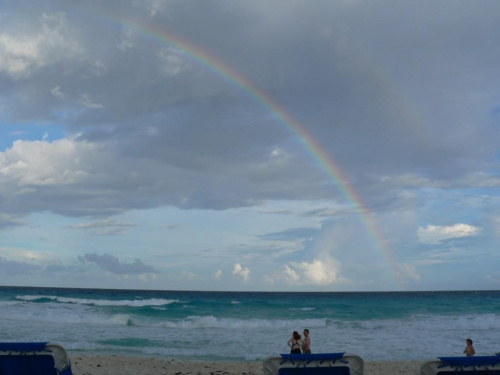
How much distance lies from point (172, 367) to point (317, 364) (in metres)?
9.13

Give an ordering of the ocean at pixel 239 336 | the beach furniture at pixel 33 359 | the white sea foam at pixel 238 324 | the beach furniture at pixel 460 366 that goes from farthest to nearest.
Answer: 1. the white sea foam at pixel 238 324
2. the ocean at pixel 239 336
3. the beach furniture at pixel 33 359
4. the beach furniture at pixel 460 366

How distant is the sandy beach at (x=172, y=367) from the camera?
13883 mm

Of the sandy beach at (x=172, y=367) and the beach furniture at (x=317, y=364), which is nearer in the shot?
the beach furniture at (x=317, y=364)

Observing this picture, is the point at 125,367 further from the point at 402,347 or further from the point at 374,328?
the point at 374,328

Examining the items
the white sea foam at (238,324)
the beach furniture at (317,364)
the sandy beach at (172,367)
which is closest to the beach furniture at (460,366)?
the beach furniture at (317,364)

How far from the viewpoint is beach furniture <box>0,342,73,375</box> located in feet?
23.7

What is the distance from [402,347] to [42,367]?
695 inches

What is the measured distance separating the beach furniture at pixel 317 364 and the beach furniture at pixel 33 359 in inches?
119

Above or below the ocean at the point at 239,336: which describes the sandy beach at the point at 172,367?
above

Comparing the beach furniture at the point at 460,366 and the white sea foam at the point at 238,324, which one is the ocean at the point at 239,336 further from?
the beach furniture at the point at 460,366

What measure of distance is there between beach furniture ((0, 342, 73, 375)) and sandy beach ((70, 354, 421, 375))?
633 centimetres

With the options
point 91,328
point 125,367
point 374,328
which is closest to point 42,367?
point 125,367

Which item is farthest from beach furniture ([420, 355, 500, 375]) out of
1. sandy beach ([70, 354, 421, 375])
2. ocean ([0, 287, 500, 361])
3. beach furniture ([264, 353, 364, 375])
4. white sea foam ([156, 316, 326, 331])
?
white sea foam ([156, 316, 326, 331])

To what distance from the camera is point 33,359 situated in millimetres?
7285
